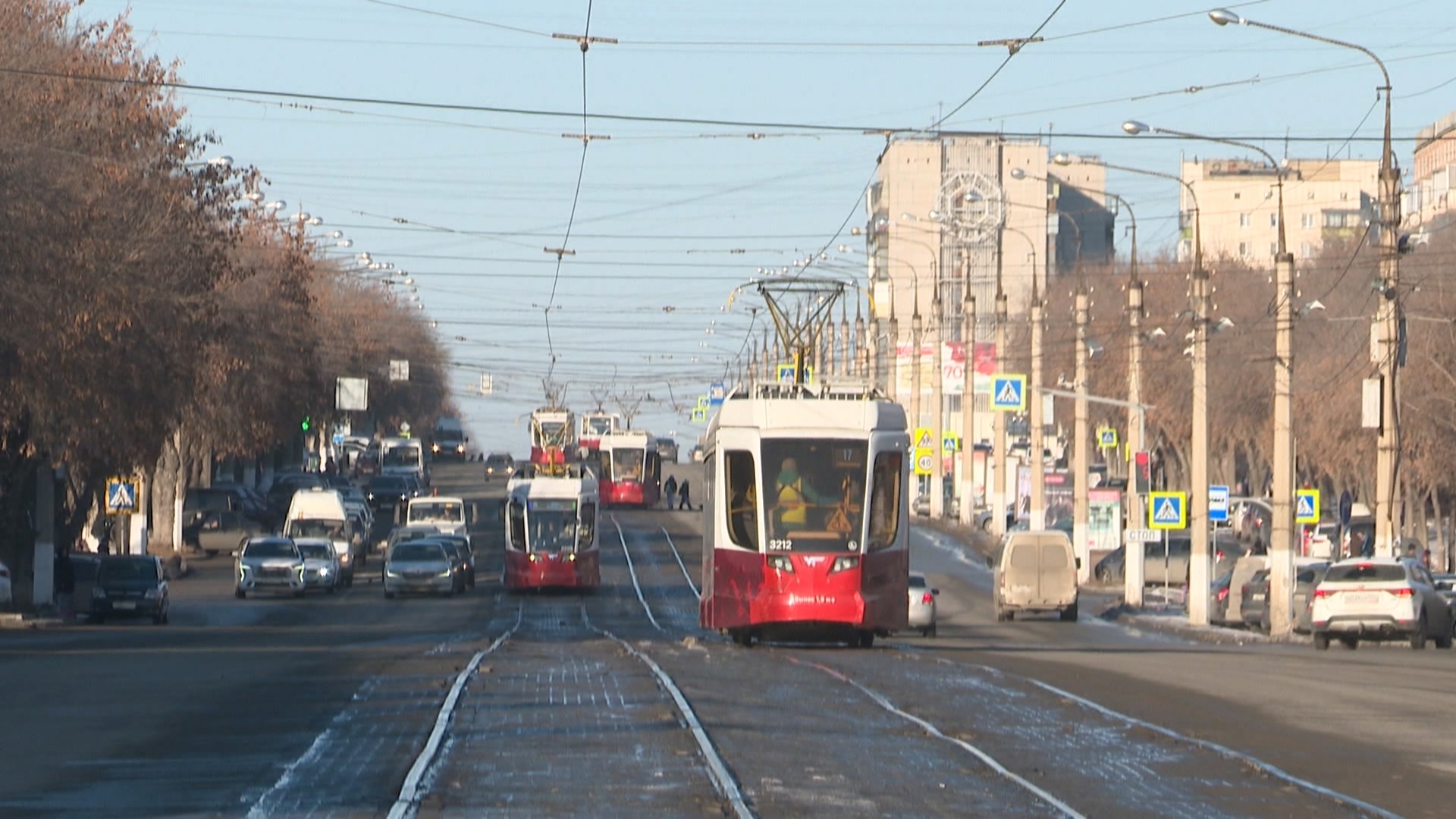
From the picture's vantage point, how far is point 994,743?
50.6ft

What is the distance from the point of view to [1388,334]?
122 ft

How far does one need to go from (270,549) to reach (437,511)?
645 inches

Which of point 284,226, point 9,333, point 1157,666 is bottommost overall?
point 1157,666

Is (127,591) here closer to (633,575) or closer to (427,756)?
(633,575)

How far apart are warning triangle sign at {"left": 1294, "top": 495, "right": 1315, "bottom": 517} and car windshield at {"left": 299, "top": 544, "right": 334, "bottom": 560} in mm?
24536

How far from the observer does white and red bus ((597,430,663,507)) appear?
84250 millimetres

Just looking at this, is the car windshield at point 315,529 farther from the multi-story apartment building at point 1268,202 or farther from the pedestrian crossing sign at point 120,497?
the multi-story apartment building at point 1268,202

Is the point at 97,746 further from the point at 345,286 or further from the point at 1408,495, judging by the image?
the point at 345,286

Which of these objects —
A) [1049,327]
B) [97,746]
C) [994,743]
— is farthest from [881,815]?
[1049,327]

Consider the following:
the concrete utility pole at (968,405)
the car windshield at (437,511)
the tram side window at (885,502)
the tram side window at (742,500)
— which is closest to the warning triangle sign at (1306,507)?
the concrete utility pole at (968,405)

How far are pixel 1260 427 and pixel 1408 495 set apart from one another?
8.59 meters

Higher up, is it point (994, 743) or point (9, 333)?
point (9, 333)

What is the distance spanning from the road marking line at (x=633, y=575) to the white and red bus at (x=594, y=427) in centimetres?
1221

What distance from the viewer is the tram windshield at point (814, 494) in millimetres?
27375
